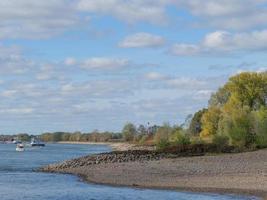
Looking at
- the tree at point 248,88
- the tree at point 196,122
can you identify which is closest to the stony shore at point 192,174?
the tree at point 248,88

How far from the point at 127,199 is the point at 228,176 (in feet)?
47.6

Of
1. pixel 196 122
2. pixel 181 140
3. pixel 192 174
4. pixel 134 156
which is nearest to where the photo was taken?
pixel 192 174

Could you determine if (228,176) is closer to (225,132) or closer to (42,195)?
(42,195)

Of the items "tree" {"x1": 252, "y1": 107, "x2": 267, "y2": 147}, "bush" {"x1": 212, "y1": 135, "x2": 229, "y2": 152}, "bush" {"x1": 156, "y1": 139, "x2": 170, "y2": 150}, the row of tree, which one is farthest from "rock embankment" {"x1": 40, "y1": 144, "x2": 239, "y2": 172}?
"tree" {"x1": 252, "y1": 107, "x2": 267, "y2": 147}

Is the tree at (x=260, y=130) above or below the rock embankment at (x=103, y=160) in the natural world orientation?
above

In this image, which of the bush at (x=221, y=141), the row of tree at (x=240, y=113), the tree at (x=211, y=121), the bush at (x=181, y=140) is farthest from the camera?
the tree at (x=211, y=121)

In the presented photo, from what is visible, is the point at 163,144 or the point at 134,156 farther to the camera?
the point at 163,144

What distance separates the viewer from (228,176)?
5028 cm

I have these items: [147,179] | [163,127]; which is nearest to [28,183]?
[147,179]

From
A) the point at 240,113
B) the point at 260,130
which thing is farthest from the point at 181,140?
the point at 260,130

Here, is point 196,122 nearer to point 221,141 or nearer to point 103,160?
point 221,141

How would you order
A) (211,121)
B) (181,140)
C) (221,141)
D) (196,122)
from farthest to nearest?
(196,122) < (211,121) < (221,141) < (181,140)

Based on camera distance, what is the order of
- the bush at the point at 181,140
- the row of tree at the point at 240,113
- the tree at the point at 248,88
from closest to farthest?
the bush at the point at 181,140 < the row of tree at the point at 240,113 < the tree at the point at 248,88

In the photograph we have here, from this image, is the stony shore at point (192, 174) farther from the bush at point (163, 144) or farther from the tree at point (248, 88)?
the tree at point (248, 88)
